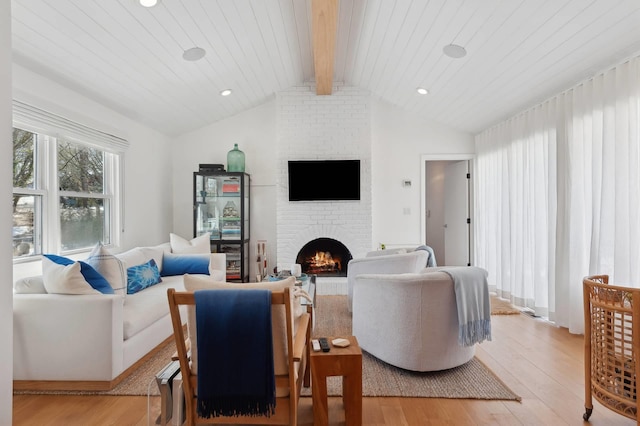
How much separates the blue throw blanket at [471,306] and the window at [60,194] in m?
3.41

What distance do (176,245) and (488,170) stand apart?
4471 mm

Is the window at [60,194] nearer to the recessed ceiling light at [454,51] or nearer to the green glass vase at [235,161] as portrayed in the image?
the green glass vase at [235,161]

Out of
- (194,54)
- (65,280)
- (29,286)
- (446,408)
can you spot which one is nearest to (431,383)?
(446,408)

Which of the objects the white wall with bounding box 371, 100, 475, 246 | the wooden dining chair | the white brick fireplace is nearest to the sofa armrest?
the wooden dining chair

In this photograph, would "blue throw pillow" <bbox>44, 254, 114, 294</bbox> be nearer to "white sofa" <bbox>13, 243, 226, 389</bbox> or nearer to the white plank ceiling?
"white sofa" <bbox>13, 243, 226, 389</bbox>

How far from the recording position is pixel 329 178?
5.19 m

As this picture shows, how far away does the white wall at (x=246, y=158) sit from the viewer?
18.2ft

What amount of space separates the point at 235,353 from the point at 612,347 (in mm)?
1929

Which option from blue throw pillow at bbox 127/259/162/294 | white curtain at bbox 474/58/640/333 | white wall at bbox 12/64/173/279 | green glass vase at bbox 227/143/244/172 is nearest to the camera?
white curtain at bbox 474/58/640/333

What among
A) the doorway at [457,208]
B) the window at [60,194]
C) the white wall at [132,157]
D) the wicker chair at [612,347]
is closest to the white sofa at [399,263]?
the wicker chair at [612,347]

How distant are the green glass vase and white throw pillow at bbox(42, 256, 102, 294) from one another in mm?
3070

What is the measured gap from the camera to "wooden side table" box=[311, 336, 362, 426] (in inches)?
74.5

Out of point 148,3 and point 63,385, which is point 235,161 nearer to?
point 148,3

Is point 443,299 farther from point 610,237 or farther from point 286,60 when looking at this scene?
point 286,60
